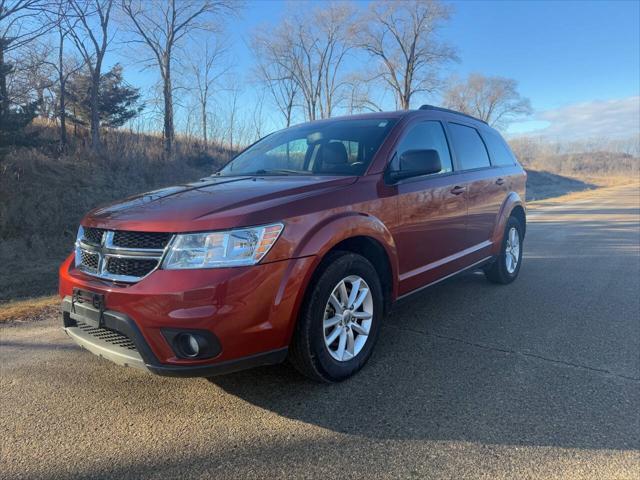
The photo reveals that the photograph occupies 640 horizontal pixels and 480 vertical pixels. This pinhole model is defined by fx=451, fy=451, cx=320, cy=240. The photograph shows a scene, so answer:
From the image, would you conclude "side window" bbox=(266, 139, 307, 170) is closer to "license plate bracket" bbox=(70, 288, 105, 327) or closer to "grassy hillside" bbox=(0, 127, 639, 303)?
"license plate bracket" bbox=(70, 288, 105, 327)

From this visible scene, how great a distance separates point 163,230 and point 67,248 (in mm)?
10548

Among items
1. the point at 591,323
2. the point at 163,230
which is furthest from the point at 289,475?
the point at 591,323

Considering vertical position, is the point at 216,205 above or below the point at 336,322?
above

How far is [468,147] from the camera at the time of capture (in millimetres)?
4742

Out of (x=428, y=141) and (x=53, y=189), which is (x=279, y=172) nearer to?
(x=428, y=141)

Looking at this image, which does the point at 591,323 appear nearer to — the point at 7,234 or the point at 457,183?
the point at 457,183

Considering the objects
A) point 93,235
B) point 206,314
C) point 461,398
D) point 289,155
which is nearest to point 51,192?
point 289,155

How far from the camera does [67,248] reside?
11477 millimetres

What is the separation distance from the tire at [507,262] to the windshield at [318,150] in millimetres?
2443

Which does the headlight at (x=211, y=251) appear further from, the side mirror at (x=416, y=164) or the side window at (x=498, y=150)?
the side window at (x=498, y=150)

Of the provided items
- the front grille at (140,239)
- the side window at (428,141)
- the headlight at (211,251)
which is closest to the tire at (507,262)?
the side window at (428,141)

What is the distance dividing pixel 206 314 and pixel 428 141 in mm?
2675

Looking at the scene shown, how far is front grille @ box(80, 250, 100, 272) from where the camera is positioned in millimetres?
2793

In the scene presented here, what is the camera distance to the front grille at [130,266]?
253cm
